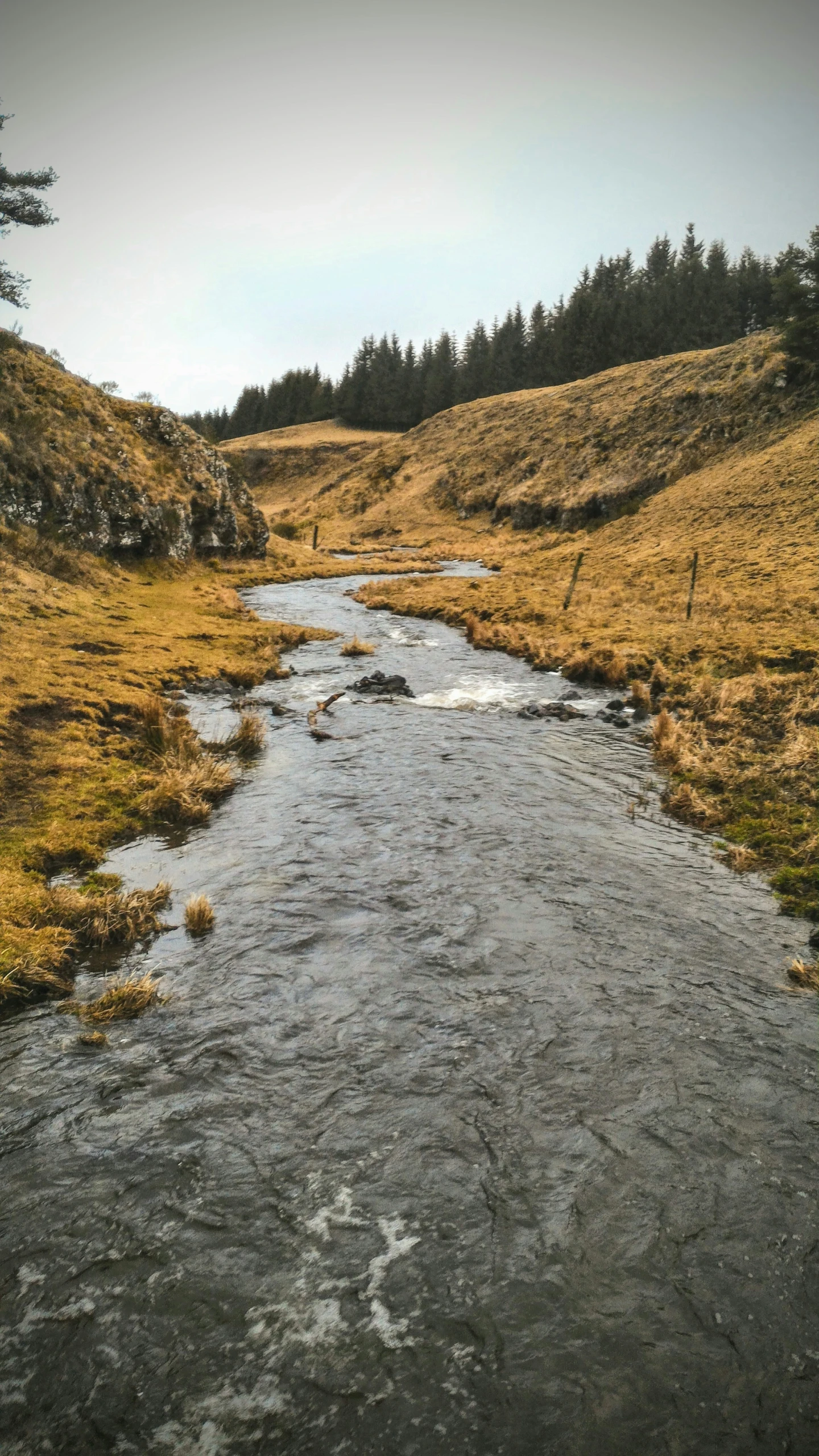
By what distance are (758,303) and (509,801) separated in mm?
103675

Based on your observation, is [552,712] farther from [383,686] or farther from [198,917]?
[198,917]

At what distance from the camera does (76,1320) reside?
15.3 ft

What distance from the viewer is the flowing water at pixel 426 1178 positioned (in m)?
4.34

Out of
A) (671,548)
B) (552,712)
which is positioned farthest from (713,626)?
(671,548)

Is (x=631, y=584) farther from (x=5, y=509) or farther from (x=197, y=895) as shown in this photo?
(x=197, y=895)

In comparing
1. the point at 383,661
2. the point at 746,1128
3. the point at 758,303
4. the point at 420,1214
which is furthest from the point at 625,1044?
the point at 758,303

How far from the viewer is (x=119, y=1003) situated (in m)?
7.48

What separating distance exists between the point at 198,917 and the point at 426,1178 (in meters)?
4.62

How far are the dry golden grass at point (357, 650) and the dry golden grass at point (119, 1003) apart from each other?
19195 mm

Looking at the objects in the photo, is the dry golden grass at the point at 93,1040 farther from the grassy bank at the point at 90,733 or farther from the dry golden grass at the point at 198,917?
the dry golden grass at the point at 198,917

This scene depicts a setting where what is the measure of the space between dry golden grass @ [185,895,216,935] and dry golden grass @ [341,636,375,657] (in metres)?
17.6

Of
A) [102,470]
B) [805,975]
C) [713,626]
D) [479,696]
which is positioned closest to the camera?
[805,975]

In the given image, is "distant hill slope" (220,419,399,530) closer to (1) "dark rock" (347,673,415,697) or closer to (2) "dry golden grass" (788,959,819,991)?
(1) "dark rock" (347,673,415,697)


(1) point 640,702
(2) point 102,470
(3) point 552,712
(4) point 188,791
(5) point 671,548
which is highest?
(2) point 102,470
